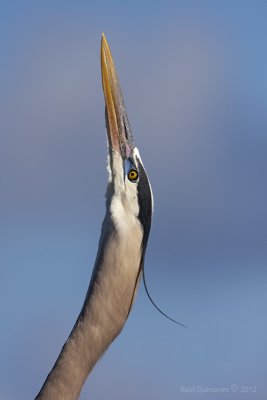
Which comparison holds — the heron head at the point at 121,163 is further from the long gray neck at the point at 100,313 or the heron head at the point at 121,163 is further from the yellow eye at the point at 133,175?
the long gray neck at the point at 100,313

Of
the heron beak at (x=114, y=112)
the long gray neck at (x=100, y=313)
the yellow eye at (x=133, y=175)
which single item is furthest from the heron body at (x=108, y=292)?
the heron beak at (x=114, y=112)

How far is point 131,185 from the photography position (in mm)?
6602

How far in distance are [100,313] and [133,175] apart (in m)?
1.34

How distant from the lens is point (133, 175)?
671cm

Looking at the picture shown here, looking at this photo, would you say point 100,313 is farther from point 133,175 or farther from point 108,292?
point 133,175

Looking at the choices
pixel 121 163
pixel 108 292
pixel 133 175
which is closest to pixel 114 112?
pixel 121 163

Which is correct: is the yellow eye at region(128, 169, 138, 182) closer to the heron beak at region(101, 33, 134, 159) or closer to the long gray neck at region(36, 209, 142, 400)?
the heron beak at region(101, 33, 134, 159)

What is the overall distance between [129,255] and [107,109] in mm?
1589

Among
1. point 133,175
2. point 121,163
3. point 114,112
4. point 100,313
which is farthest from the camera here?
point 114,112

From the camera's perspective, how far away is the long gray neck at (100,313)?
6.00m

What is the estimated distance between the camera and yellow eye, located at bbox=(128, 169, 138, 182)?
262 inches

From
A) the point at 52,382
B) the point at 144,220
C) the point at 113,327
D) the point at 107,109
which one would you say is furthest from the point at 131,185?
the point at 52,382

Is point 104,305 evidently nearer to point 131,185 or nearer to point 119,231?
point 119,231

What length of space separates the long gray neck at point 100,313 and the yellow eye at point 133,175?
0.60 m
